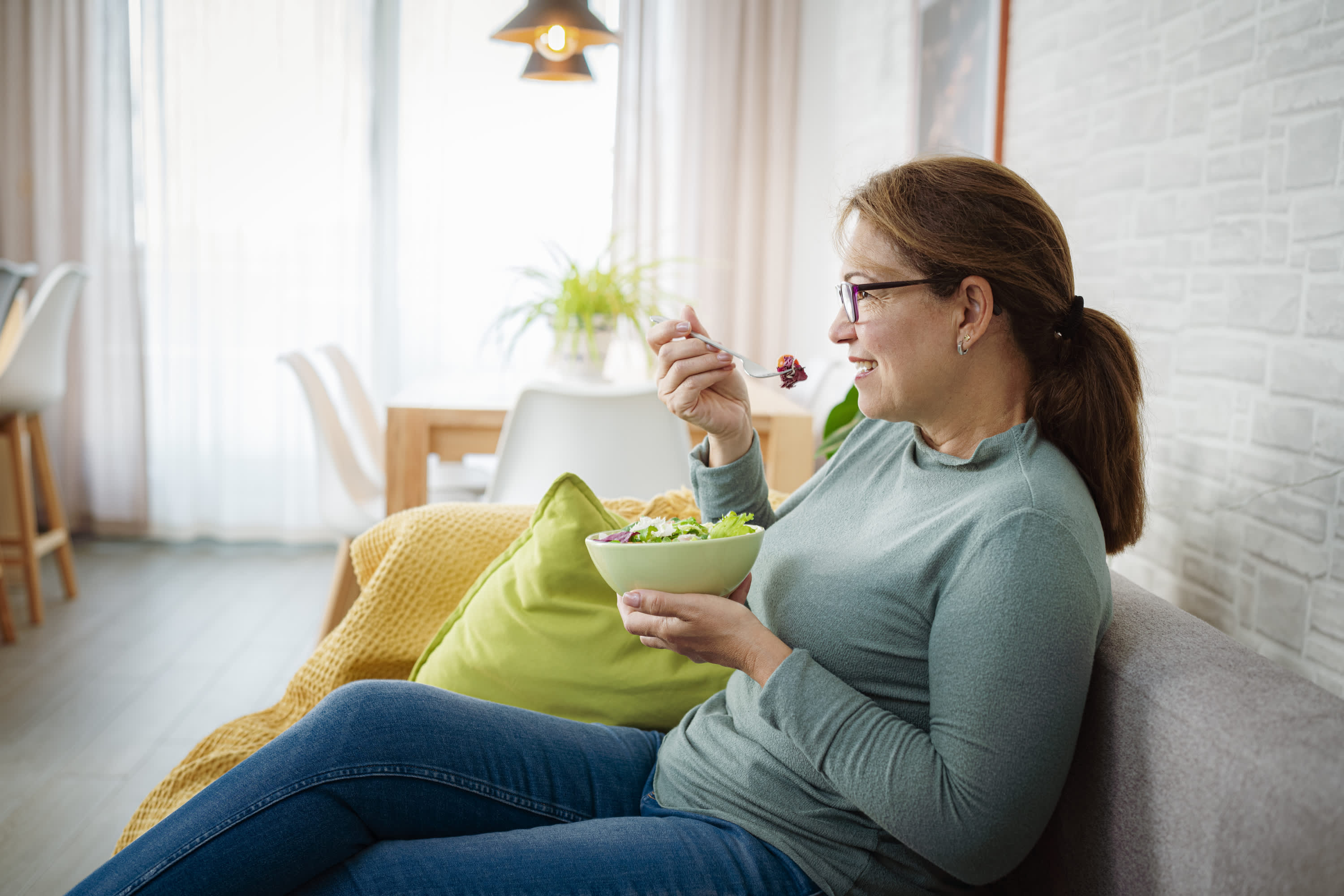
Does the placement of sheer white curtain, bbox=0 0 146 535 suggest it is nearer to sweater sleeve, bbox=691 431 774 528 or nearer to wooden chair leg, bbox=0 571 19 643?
wooden chair leg, bbox=0 571 19 643

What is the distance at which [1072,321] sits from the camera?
3.43ft

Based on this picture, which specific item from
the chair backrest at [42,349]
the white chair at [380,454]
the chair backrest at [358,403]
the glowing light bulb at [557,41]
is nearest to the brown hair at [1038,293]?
the glowing light bulb at [557,41]

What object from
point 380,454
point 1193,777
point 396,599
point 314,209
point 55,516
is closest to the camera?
point 1193,777

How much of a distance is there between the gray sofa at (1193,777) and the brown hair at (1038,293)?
17cm

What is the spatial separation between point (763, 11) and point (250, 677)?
3111 millimetres

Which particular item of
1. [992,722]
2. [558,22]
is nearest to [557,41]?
[558,22]

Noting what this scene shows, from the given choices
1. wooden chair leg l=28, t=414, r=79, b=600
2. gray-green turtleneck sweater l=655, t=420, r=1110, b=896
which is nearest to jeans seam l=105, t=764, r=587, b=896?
gray-green turtleneck sweater l=655, t=420, r=1110, b=896

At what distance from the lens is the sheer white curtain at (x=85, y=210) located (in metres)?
3.85

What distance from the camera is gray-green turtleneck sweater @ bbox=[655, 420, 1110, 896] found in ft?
2.74

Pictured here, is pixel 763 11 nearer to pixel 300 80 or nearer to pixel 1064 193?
pixel 300 80

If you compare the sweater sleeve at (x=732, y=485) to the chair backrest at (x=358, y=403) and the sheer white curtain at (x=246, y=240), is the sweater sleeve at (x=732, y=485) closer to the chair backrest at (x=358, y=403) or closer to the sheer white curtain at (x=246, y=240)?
the chair backrest at (x=358, y=403)

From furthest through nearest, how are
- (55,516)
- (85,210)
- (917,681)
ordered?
(85,210) < (55,516) < (917,681)

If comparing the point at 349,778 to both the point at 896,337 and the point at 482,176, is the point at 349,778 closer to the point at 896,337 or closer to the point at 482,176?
the point at 896,337

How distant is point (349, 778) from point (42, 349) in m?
2.65
